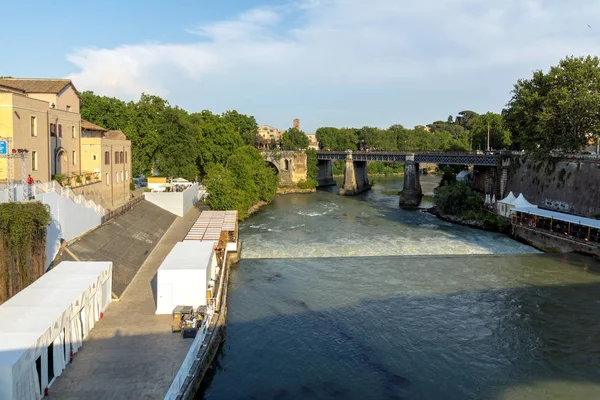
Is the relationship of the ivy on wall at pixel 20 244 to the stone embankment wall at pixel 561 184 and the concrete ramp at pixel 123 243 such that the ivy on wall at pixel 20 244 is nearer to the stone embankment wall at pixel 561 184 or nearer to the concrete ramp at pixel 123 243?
the concrete ramp at pixel 123 243

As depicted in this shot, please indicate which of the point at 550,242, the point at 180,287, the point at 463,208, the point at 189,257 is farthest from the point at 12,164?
the point at 463,208

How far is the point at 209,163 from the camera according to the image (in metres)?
70.1

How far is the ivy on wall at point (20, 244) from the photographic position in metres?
19.1

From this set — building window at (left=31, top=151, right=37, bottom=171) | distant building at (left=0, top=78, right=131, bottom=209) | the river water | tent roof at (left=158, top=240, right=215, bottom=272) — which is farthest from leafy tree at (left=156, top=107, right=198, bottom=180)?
tent roof at (left=158, top=240, right=215, bottom=272)

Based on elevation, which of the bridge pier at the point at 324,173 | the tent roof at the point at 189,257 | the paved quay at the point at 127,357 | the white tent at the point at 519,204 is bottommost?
the paved quay at the point at 127,357

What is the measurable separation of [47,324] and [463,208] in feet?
158

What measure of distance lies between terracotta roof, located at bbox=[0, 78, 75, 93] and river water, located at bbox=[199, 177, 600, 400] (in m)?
18.3

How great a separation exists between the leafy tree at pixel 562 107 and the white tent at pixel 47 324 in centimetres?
4539

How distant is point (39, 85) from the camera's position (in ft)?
118

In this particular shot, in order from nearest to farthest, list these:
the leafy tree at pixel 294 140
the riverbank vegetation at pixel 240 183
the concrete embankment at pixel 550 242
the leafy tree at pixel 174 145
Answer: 1. the concrete embankment at pixel 550 242
2. the riverbank vegetation at pixel 240 183
3. the leafy tree at pixel 174 145
4. the leafy tree at pixel 294 140

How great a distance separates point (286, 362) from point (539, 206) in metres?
41.2

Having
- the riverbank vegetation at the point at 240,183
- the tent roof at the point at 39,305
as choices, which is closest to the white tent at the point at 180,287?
the tent roof at the point at 39,305

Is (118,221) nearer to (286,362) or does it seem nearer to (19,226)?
(19,226)

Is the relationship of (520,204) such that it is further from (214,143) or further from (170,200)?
(214,143)
